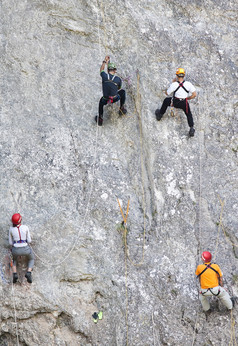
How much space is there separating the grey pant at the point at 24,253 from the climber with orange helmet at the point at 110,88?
3.68 meters

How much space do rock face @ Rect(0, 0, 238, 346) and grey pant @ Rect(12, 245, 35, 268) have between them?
0.80 ft

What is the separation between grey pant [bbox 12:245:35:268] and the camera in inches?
360

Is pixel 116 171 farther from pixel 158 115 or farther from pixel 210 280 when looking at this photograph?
pixel 210 280

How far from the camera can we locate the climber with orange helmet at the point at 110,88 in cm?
1034

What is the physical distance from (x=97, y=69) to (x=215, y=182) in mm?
4209

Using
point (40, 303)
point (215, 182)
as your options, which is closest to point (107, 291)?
point (40, 303)

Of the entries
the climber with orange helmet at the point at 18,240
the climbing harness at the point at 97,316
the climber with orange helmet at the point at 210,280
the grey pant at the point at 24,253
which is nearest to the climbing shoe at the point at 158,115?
the climber with orange helmet at the point at 210,280

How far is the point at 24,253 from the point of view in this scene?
9.19m

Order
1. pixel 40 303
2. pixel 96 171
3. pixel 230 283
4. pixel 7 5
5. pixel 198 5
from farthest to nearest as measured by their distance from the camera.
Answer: pixel 198 5 < pixel 7 5 < pixel 96 171 < pixel 230 283 < pixel 40 303

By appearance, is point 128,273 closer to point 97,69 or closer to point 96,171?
point 96,171

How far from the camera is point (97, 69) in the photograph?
1184 cm

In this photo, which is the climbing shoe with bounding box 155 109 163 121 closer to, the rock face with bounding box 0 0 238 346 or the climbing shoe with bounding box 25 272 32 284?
the rock face with bounding box 0 0 238 346

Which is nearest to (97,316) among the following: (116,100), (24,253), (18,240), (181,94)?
(24,253)

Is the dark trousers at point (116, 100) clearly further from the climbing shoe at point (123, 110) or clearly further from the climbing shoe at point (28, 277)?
the climbing shoe at point (28, 277)
